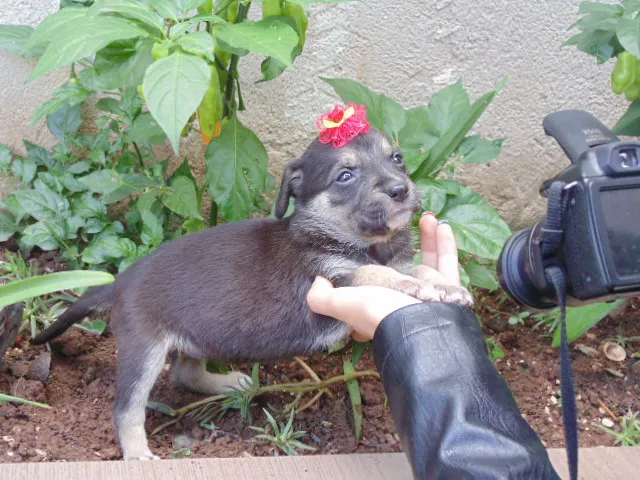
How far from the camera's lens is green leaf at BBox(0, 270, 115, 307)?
250 cm

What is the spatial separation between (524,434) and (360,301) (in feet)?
2.39

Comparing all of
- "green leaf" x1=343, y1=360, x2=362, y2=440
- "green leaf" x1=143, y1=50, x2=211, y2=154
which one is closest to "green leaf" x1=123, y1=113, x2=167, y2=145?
"green leaf" x1=143, y1=50, x2=211, y2=154

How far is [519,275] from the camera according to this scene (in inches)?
85.9

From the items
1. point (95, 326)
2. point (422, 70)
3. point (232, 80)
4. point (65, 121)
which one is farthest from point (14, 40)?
point (422, 70)

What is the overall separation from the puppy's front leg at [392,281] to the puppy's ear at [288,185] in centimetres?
45

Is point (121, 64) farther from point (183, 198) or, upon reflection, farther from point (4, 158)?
point (4, 158)

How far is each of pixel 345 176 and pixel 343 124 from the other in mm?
220

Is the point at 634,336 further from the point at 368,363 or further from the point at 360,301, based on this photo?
the point at 360,301

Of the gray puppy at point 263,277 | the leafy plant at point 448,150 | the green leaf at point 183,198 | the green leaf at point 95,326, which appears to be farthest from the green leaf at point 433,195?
the green leaf at point 95,326

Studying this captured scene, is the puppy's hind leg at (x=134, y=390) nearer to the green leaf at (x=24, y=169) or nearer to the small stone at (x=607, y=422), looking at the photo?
the green leaf at (x=24, y=169)

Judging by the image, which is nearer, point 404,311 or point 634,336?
point 404,311

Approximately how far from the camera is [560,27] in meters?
4.57

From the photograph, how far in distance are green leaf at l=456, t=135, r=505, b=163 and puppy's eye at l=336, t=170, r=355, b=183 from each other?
732mm

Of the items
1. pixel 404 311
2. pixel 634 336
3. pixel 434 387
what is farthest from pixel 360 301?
pixel 634 336
